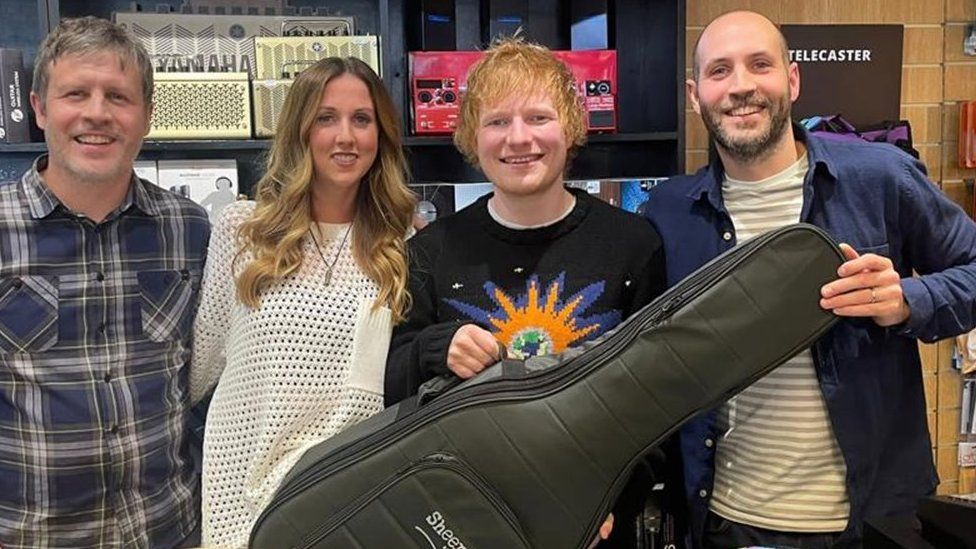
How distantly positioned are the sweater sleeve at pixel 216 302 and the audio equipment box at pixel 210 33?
89 centimetres

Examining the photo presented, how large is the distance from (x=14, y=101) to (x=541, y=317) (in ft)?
5.64

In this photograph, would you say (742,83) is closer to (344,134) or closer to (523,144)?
(523,144)

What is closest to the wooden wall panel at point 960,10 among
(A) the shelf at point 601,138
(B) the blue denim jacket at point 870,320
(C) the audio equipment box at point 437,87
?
(A) the shelf at point 601,138

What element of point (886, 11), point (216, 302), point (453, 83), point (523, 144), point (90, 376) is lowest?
point (90, 376)

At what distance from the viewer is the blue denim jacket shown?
127cm

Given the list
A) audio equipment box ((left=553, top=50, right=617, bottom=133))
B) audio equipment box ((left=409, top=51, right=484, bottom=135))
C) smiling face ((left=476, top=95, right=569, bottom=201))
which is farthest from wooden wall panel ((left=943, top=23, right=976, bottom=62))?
smiling face ((left=476, top=95, right=569, bottom=201))

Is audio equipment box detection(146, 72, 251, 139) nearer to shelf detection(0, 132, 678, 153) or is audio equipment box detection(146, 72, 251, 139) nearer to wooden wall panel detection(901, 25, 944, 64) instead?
shelf detection(0, 132, 678, 153)

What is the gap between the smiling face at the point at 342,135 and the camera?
1398 mm

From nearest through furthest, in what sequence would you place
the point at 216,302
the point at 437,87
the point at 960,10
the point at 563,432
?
1. the point at 563,432
2. the point at 216,302
3. the point at 437,87
4. the point at 960,10

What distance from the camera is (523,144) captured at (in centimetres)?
128

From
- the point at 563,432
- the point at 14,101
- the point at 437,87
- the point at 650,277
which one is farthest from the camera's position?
the point at 437,87

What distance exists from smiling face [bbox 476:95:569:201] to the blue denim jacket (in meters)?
0.29

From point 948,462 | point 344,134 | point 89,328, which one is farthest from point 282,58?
point 948,462

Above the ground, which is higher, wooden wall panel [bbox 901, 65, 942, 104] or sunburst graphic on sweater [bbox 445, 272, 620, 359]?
wooden wall panel [bbox 901, 65, 942, 104]
